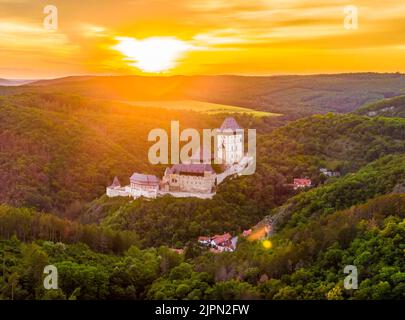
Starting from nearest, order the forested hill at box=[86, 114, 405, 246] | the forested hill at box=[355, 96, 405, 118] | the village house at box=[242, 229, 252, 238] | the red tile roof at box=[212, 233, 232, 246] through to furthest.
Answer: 1. the forested hill at box=[86, 114, 405, 246]
2. the red tile roof at box=[212, 233, 232, 246]
3. the village house at box=[242, 229, 252, 238]
4. the forested hill at box=[355, 96, 405, 118]

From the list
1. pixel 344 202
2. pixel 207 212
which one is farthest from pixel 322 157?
pixel 344 202

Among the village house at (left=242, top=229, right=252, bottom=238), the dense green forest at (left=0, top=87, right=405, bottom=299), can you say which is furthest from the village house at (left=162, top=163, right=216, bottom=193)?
the village house at (left=242, top=229, right=252, bottom=238)

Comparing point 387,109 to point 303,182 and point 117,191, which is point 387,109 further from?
point 117,191

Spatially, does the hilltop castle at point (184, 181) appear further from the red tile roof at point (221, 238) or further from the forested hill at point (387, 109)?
the forested hill at point (387, 109)

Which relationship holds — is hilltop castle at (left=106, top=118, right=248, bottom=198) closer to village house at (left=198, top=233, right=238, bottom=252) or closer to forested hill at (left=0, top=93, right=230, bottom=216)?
village house at (left=198, top=233, right=238, bottom=252)
